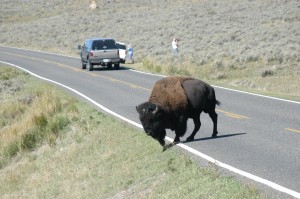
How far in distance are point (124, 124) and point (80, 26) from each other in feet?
217

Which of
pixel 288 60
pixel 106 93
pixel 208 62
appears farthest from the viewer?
pixel 208 62

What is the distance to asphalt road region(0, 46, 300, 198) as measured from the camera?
395 inches

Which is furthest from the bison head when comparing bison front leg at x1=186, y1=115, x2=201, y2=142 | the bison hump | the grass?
bison front leg at x1=186, y1=115, x2=201, y2=142

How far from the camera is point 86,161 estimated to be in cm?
1355

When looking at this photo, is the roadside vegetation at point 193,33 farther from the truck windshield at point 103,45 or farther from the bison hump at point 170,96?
the bison hump at point 170,96

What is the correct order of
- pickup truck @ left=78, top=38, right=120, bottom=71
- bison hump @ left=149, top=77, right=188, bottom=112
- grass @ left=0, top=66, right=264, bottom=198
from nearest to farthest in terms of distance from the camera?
1. grass @ left=0, top=66, right=264, bottom=198
2. bison hump @ left=149, top=77, right=188, bottom=112
3. pickup truck @ left=78, top=38, right=120, bottom=71

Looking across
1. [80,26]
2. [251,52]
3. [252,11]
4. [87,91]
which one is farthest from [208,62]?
[80,26]

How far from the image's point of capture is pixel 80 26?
80500mm

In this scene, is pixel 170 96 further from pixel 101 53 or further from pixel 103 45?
pixel 103 45

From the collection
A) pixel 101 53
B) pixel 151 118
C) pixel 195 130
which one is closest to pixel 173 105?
pixel 151 118

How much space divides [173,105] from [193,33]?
151 ft

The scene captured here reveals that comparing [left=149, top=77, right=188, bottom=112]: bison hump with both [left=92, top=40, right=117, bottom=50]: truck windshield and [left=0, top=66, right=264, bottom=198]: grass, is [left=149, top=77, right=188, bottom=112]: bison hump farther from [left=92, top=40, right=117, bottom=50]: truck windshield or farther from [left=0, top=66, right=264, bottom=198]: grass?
[left=92, top=40, right=117, bottom=50]: truck windshield

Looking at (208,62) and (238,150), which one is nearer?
(238,150)

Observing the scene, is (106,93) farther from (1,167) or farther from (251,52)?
(251,52)
